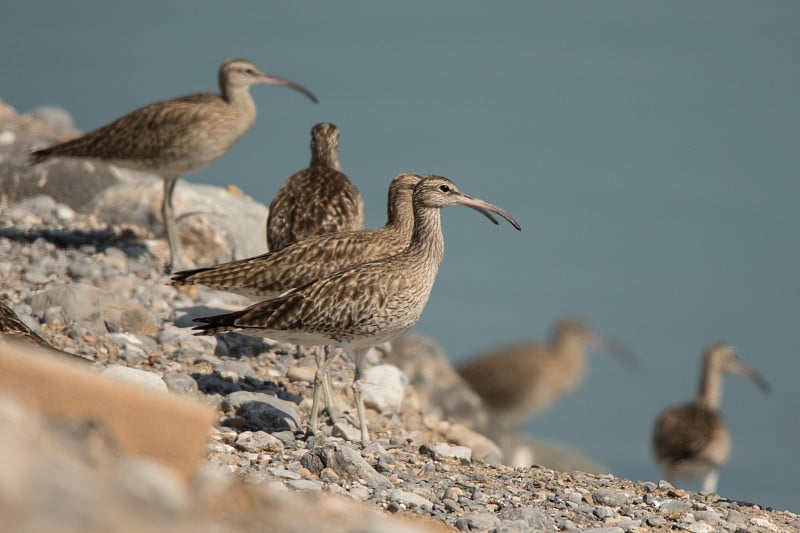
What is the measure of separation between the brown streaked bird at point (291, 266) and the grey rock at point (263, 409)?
1.09 m

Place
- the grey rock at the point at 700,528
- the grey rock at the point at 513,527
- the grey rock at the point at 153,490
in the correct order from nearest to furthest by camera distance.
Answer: the grey rock at the point at 153,490 < the grey rock at the point at 513,527 < the grey rock at the point at 700,528

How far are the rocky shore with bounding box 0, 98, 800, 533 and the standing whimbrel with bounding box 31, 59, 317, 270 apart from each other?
1420 millimetres

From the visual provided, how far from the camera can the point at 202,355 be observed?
48.8 ft

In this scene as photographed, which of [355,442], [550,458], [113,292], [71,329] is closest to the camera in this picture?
[355,442]

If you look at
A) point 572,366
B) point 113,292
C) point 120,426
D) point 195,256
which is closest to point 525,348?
point 572,366

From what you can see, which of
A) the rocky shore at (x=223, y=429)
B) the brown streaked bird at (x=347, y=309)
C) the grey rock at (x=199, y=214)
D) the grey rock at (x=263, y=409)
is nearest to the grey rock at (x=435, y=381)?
the rocky shore at (x=223, y=429)

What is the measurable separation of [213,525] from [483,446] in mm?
10969

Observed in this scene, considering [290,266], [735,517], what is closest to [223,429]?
[290,266]

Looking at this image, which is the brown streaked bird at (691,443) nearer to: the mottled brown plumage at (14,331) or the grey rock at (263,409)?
the grey rock at (263,409)

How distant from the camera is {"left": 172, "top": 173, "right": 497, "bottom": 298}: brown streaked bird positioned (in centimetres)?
1317

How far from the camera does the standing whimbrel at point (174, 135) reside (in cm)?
1762

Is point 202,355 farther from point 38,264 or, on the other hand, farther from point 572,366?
point 572,366

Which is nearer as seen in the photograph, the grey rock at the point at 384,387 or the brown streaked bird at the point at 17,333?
the brown streaked bird at the point at 17,333

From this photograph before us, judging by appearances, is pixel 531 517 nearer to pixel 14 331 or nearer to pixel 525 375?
pixel 14 331
